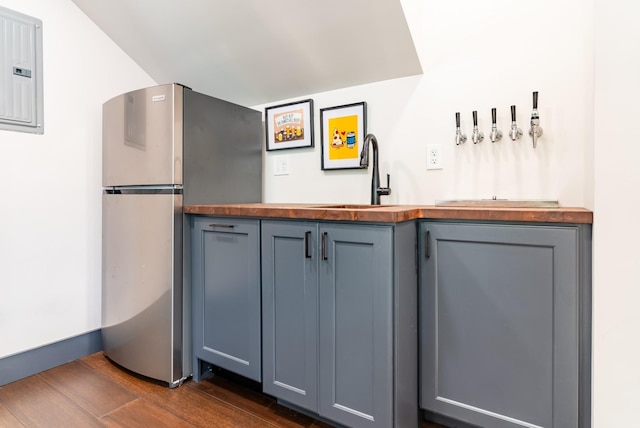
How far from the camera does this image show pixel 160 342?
66.5 inches

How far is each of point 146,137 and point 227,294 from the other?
912mm

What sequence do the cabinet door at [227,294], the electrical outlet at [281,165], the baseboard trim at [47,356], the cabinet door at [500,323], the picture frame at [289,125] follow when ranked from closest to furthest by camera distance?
1. the cabinet door at [500,323]
2. the cabinet door at [227,294]
3. the baseboard trim at [47,356]
4. the picture frame at [289,125]
5. the electrical outlet at [281,165]

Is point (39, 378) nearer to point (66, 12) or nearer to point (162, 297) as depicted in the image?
point (162, 297)

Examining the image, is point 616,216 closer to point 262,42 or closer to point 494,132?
point 494,132

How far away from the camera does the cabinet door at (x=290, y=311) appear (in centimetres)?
134

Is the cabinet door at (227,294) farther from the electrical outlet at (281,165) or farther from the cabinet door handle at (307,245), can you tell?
the electrical outlet at (281,165)

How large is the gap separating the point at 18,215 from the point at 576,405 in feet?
8.64

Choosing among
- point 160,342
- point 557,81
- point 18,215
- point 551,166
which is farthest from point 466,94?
point 18,215

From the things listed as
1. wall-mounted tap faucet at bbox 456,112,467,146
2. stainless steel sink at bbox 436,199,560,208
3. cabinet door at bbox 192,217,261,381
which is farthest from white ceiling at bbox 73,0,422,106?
cabinet door at bbox 192,217,261,381

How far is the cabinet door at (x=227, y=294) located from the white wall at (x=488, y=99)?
0.75 m

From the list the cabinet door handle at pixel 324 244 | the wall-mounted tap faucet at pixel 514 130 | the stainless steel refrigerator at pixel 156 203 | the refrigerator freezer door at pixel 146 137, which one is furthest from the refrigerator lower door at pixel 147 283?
the wall-mounted tap faucet at pixel 514 130

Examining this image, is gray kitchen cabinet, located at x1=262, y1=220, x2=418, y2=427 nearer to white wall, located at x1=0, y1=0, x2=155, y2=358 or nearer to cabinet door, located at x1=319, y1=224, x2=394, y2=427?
cabinet door, located at x1=319, y1=224, x2=394, y2=427

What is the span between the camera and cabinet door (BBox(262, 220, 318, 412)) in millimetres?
1337

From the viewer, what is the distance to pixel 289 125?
217cm
